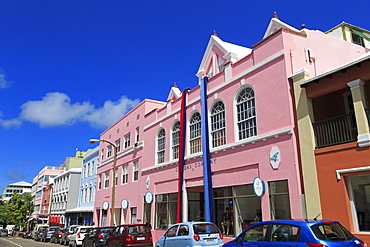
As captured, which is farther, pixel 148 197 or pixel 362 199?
pixel 148 197

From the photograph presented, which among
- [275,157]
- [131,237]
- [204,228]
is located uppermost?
[275,157]

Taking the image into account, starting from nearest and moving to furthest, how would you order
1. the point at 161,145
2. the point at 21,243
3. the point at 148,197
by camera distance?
the point at 148,197 < the point at 161,145 < the point at 21,243

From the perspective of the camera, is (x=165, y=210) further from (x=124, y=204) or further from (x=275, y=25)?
(x=275, y=25)

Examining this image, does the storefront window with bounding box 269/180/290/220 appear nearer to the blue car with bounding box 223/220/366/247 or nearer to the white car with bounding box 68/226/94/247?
the blue car with bounding box 223/220/366/247

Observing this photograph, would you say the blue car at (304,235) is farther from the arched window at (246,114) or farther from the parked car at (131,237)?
the parked car at (131,237)

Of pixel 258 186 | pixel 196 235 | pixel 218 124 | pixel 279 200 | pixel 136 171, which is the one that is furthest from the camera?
pixel 136 171

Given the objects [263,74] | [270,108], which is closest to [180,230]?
[270,108]

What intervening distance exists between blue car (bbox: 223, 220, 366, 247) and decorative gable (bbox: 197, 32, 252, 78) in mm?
12144

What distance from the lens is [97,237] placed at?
1705 cm

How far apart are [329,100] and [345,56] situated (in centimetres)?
453

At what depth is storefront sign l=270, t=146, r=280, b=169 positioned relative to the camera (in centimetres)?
1298

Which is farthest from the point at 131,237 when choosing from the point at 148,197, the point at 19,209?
the point at 19,209

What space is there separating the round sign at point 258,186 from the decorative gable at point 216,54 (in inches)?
300

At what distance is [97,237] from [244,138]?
9.33m
